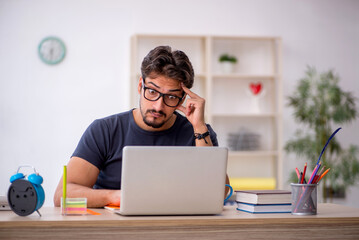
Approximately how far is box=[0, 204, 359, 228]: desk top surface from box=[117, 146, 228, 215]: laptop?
0.04 meters

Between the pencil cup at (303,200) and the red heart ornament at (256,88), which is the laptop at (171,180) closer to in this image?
the pencil cup at (303,200)

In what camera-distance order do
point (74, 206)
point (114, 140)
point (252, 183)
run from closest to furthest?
1. point (74, 206)
2. point (114, 140)
3. point (252, 183)

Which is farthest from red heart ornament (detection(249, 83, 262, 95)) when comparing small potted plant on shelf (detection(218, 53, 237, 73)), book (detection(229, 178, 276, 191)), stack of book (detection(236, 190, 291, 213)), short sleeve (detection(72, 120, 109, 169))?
stack of book (detection(236, 190, 291, 213))

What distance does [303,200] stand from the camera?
5.71 ft

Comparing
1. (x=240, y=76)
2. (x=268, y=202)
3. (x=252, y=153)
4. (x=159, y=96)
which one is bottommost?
(x=268, y=202)

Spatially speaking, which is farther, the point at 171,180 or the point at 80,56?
the point at 80,56

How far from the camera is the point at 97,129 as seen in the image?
234cm

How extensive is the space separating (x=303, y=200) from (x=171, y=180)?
491mm

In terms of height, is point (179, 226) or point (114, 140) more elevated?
point (114, 140)

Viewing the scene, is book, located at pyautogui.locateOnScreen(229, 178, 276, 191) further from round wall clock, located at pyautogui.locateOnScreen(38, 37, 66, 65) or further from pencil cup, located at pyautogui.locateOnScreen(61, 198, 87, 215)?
pencil cup, located at pyautogui.locateOnScreen(61, 198, 87, 215)

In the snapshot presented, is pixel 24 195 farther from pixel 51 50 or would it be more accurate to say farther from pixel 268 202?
pixel 51 50

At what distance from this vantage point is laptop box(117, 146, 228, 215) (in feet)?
5.16

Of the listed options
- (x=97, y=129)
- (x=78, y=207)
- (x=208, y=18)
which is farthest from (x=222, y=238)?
(x=208, y=18)

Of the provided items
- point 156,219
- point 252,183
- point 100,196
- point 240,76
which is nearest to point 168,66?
point 100,196
